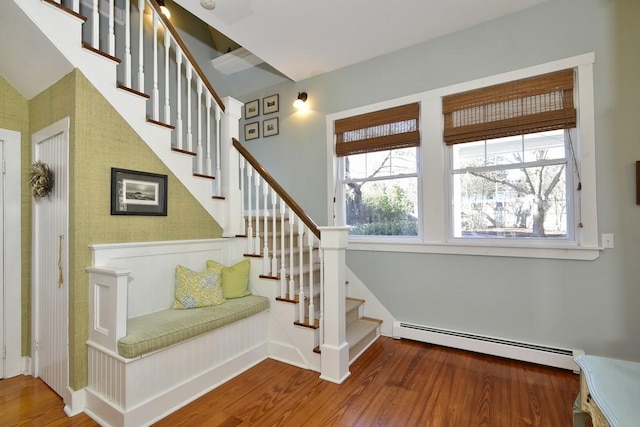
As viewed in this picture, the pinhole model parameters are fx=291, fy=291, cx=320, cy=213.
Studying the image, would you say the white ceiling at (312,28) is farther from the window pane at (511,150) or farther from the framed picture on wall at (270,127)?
the window pane at (511,150)

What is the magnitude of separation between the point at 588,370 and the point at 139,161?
9.23 feet

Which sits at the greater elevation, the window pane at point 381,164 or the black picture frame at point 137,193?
the window pane at point 381,164

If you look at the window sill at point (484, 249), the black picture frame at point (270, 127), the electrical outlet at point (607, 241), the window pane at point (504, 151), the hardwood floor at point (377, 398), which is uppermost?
the black picture frame at point (270, 127)

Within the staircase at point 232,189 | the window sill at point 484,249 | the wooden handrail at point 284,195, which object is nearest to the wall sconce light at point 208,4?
the staircase at point 232,189

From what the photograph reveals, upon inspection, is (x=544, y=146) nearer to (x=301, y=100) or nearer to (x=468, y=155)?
(x=468, y=155)

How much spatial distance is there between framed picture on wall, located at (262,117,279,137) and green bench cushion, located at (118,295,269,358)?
2.33 m

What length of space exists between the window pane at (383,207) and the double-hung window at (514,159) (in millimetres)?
402

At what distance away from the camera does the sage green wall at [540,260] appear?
83.7 inches

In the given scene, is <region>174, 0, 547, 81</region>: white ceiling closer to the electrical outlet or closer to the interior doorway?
the interior doorway

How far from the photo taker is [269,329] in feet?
8.34

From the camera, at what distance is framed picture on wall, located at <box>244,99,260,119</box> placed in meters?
4.08

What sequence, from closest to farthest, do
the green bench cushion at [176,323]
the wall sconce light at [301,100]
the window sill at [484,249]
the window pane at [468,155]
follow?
the green bench cushion at [176,323], the window sill at [484,249], the window pane at [468,155], the wall sconce light at [301,100]

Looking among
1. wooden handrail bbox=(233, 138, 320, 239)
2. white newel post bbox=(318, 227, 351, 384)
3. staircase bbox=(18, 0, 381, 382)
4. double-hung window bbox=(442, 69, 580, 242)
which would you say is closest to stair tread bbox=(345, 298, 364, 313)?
staircase bbox=(18, 0, 381, 382)

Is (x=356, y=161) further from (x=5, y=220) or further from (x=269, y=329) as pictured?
(x=5, y=220)
